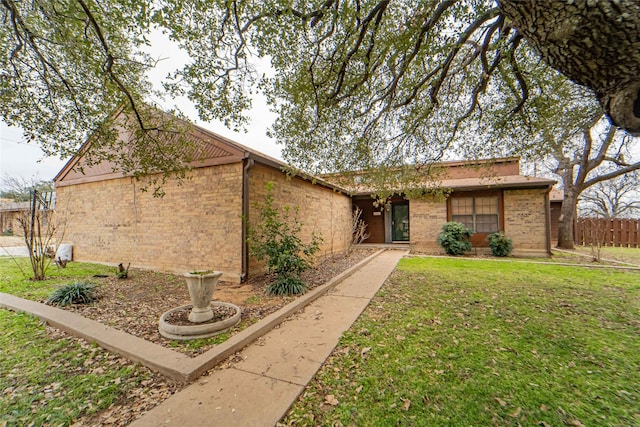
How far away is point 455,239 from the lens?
418 inches

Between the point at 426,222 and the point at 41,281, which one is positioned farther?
the point at 426,222

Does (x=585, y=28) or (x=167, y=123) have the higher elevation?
(x=167, y=123)

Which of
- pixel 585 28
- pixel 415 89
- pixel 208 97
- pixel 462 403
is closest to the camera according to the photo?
pixel 585 28

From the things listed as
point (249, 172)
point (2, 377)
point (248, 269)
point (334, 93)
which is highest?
point (334, 93)

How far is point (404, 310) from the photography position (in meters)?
4.31

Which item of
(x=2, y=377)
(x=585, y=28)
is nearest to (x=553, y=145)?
(x=585, y=28)

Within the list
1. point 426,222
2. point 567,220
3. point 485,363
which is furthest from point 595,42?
point 567,220

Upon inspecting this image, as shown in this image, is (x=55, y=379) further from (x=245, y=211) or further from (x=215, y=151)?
(x=215, y=151)

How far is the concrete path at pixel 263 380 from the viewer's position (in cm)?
196

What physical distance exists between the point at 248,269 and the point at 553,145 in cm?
878

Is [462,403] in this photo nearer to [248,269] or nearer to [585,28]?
[585,28]

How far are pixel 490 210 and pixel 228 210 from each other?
1090cm

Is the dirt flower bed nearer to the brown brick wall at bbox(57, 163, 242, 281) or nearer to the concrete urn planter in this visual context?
the concrete urn planter

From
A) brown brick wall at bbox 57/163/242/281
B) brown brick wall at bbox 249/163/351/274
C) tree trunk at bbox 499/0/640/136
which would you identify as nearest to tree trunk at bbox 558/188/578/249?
brown brick wall at bbox 249/163/351/274
